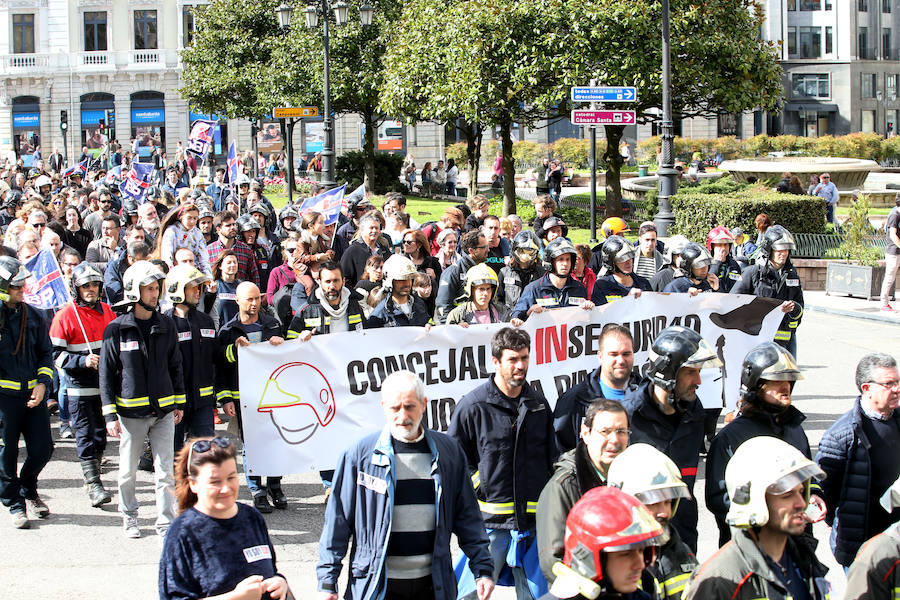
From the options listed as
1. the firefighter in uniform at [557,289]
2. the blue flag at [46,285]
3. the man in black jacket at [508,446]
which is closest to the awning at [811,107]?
the firefighter in uniform at [557,289]

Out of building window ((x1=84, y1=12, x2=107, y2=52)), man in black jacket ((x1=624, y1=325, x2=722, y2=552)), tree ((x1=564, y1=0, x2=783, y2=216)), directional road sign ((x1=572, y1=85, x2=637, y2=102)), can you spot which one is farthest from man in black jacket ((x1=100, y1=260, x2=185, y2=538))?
building window ((x1=84, y1=12, x2=107, y2=52))

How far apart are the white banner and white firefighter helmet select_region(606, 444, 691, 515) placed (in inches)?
161

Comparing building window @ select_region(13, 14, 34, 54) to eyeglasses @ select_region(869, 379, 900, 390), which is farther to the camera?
building window @ select_region(13, 14, 34, 54)

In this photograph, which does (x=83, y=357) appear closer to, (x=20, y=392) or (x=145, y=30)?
(x=20, y=392)

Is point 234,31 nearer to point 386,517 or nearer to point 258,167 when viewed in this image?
point 258,167

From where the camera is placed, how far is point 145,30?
6575cm

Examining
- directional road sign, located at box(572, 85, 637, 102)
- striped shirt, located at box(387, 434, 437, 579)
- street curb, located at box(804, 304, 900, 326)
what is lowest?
street curb, located at box(804, 304, 900, 326)

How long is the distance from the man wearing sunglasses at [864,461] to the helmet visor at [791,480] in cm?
157

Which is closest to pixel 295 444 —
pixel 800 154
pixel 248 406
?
pixel 248 406

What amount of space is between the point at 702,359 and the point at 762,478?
168cm

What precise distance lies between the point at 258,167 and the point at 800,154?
23.7 metres

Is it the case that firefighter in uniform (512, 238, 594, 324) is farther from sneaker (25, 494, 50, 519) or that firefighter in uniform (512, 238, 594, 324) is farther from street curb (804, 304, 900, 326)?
street curb (804, 304, 900, 326)

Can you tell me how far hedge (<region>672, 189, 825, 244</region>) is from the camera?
2108 centimetres

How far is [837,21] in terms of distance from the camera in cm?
Result: 7719
